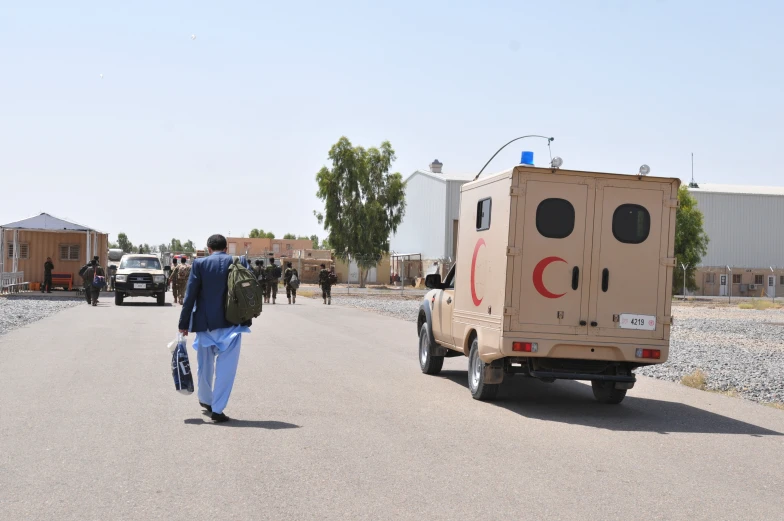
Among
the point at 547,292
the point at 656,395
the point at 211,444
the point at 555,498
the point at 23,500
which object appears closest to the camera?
the point at 23,500

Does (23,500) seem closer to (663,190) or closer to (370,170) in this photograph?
(663,190)

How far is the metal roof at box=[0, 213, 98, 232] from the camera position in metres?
41.3

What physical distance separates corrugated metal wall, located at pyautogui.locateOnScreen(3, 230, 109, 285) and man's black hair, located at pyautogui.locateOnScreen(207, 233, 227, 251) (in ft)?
122

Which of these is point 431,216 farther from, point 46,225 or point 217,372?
point 217,372

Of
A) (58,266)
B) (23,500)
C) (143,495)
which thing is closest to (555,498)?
(143,495)

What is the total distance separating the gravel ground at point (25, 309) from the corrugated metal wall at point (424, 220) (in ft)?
152

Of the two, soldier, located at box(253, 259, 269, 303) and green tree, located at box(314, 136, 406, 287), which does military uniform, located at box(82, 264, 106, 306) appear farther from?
green tree, located at box(314, 136, 406, 287)

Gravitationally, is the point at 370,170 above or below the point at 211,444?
above

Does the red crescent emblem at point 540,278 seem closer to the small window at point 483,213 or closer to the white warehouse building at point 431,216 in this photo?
the small window at point 483,213

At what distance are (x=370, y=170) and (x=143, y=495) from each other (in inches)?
A: 2878

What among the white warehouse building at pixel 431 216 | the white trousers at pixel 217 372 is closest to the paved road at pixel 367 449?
the white trousers at pixel 217 372

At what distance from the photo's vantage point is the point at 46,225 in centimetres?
4172

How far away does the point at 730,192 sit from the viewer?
3430 inches

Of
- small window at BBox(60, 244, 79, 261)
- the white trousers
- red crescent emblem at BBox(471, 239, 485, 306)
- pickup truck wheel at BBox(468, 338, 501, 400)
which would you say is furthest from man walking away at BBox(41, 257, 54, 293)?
the white trousers
